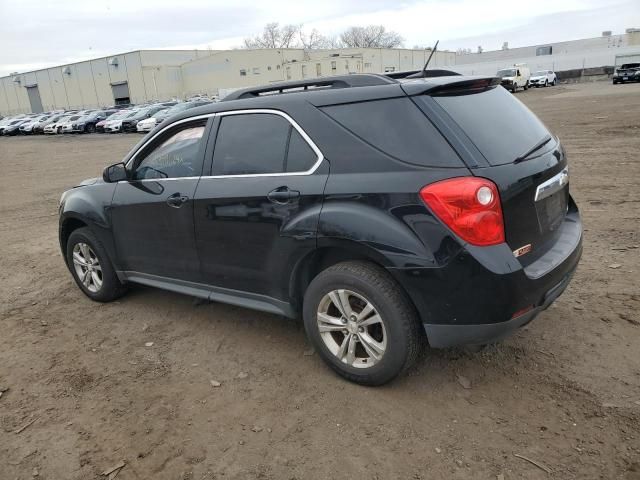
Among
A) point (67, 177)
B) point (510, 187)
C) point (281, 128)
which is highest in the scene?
point (281, 128)

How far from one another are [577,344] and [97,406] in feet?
10.5

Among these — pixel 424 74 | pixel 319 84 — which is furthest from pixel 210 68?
pixel 424 74

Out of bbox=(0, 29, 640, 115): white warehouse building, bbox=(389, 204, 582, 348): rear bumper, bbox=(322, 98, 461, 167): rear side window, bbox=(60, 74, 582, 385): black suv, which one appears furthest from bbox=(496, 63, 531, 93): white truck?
bbox=(389, 204, 582, 348): rear bumper

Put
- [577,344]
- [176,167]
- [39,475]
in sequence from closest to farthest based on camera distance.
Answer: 1. [39,475]
2. [577,344]
3. [176,167]

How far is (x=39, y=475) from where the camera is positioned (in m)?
2.78

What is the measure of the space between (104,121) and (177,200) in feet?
116

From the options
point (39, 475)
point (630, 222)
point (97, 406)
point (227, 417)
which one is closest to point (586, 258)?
point (630, 222)

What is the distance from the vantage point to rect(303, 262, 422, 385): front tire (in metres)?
2.99

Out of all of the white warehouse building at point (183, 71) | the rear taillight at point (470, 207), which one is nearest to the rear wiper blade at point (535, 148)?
the rear taillight at point (470, 207)

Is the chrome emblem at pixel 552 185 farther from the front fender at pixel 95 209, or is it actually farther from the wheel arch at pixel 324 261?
the front fender at pixel 95 209

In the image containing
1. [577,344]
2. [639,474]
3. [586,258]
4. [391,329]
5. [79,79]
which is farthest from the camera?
[79,79]

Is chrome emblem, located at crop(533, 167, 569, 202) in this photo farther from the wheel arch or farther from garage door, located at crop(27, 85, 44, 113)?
→ garage door, located at crop(27, 85, 44, 113)

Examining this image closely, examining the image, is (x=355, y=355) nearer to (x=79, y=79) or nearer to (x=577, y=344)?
(x=577, y=344)

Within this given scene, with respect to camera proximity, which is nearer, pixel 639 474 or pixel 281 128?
pixel 639 474
